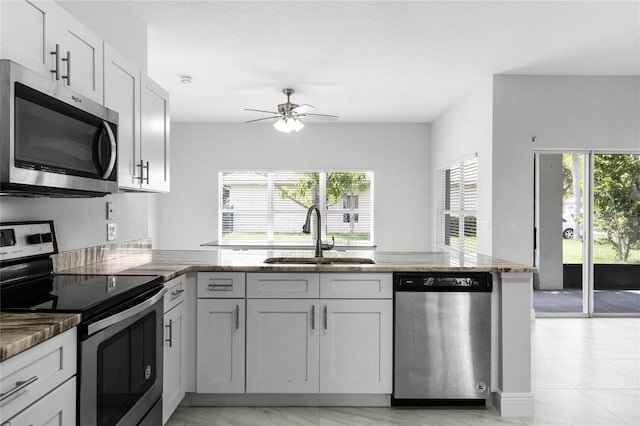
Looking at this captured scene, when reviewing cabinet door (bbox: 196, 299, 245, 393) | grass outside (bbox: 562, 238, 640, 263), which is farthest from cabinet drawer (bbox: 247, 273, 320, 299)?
grass outside (bbox: 562, 238, 640, 263)

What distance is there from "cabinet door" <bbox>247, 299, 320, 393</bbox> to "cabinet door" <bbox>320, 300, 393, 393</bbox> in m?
0.08

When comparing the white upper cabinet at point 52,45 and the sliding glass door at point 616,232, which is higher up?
the white upper cabinet at point 52,45

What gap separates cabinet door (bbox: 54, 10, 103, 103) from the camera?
1.81 meters

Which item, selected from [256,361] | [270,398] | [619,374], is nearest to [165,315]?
[256,361]

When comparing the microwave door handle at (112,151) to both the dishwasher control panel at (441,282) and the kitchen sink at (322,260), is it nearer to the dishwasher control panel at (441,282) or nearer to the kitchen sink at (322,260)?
the kitchen sink at (322,260)

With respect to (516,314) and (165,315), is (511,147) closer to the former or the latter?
(516,314)

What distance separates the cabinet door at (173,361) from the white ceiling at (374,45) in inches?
82.4

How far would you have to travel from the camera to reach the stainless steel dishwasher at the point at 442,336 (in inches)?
101

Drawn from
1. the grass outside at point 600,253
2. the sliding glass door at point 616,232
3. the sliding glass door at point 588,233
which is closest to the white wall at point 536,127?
the sliding glass door at point 588,233

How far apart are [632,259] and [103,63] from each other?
18.1ft

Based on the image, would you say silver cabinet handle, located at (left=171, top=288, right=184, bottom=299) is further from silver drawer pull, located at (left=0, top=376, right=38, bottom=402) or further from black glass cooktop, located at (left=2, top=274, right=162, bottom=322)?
silver drawer pull, located at (left=0, top=376, right=38, bottom=402)

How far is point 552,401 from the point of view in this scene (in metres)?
2.81

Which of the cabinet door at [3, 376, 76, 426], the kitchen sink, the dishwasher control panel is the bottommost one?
the cabinet door at [3, 376, 76, 426]

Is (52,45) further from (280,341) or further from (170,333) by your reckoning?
(280,341)
